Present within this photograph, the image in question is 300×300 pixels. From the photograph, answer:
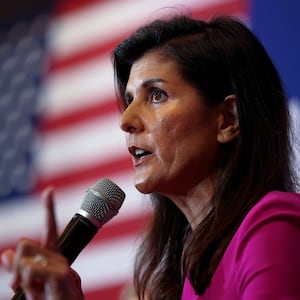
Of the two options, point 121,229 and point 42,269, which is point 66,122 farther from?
point 42,269

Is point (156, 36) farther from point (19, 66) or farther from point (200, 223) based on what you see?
point (19, 66)

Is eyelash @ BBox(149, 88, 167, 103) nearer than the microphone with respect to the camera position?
No

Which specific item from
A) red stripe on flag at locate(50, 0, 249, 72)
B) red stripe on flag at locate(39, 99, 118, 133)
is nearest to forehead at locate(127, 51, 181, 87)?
red stripe on flag at locate(50, 0, 249, 72)

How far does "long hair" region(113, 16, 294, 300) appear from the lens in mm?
1137

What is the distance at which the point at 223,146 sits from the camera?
1.23 m

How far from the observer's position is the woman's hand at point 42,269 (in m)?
0.82

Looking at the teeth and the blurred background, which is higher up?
the teeth

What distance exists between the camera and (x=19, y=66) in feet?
9.07

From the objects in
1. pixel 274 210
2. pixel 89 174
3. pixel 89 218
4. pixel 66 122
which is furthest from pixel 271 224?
pixel 66 122

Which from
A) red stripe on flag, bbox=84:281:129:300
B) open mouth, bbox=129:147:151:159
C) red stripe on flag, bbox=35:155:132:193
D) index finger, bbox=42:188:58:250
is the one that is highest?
index finger, bbox=42:188:58:250

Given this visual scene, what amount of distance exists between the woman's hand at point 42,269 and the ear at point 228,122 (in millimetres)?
430

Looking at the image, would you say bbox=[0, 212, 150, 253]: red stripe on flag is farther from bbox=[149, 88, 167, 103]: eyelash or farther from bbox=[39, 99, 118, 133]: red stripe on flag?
bbox=[149, 88, 167, 103]: eyelash

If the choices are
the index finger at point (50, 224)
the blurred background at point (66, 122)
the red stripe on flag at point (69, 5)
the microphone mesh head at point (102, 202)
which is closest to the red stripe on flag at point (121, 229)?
the blurred background at point (66, 122)

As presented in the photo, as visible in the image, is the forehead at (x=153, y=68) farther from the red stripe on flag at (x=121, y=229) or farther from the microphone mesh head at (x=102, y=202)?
the red stripe on flag at (x=121, y=229)
